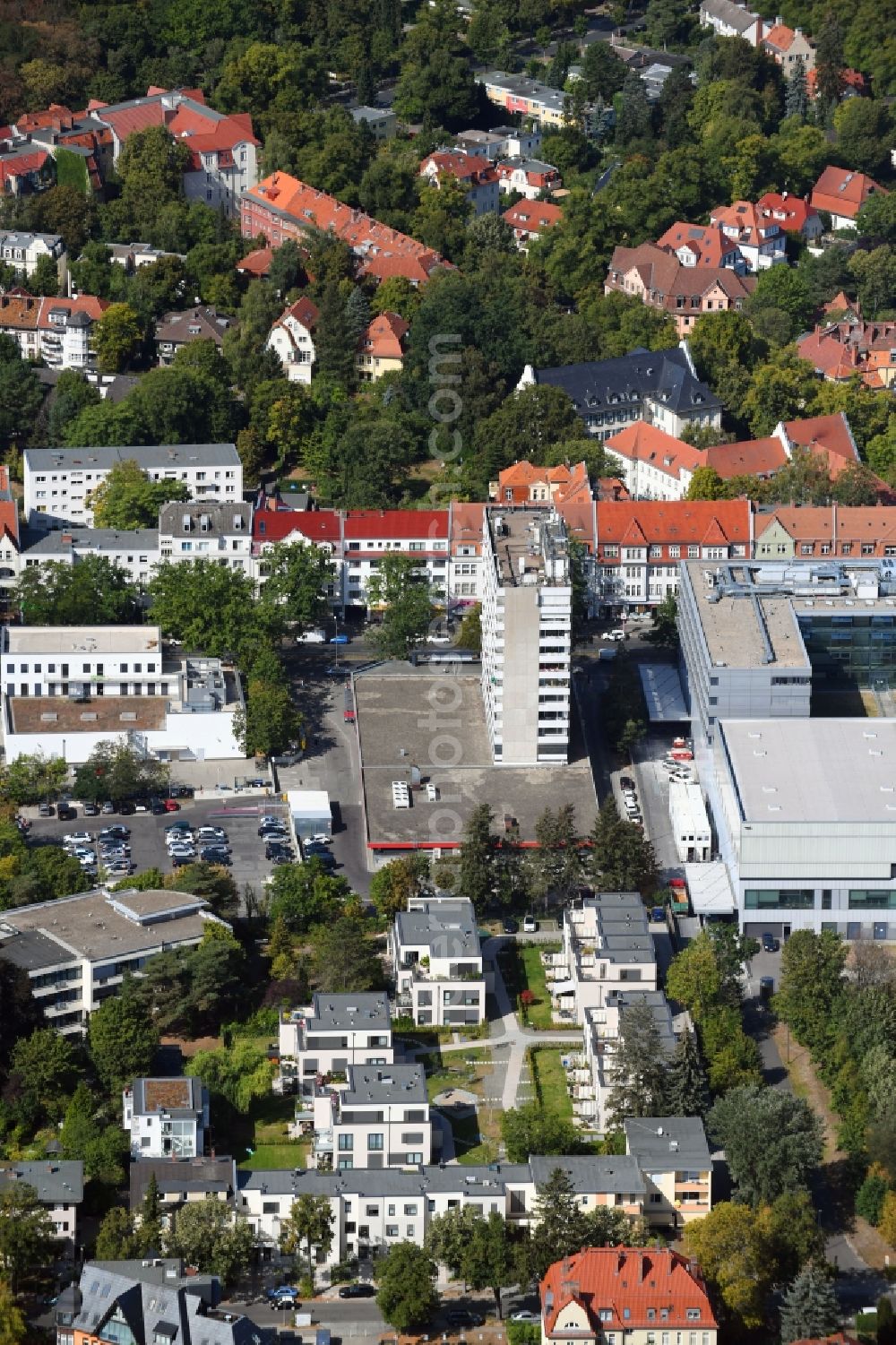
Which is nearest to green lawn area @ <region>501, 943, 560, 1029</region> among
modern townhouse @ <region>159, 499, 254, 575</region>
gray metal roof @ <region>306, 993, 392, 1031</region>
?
gray metal roof @ <region>306, 993, 392, 1031</region>

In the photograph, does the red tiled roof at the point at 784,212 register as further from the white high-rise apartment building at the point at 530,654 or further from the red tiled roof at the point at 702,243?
the white high-rise apartment building at the point at 530,654

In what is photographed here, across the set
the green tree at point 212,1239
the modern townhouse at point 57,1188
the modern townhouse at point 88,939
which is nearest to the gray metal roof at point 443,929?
the modern townhouse at point 88,939

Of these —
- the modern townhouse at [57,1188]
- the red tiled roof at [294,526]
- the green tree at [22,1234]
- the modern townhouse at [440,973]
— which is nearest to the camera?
the green tree at [22,1234]

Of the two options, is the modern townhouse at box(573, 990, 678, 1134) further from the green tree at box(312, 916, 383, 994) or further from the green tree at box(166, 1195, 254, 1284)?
the green tree at box(166, 1195, 254, 1284)

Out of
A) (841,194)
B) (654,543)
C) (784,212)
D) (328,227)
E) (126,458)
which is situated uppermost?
(654,543)

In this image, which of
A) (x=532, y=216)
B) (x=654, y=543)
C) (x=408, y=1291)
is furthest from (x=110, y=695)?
(x=532, y=216)

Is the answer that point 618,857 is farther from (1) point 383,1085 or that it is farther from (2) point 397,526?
(2) point 397,526
